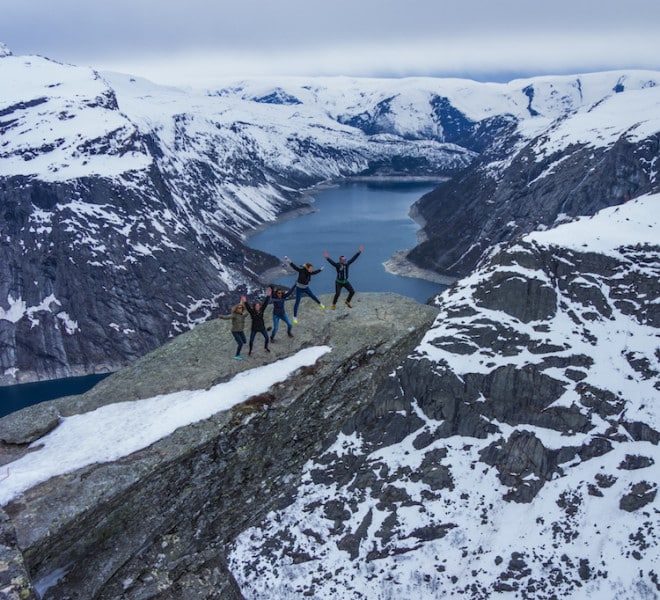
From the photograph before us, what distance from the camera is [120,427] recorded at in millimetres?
22188

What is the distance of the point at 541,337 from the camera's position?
63125mm

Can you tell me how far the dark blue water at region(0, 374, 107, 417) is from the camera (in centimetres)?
11100

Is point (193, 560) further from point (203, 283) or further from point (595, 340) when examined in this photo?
point (203, 283)

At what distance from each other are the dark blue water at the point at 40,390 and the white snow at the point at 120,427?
321 ft

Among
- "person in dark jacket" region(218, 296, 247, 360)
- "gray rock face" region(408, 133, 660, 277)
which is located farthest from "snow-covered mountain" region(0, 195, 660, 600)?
"gray rock face" region(408, 133, 660, 277)

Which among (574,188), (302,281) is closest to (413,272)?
(574,188)

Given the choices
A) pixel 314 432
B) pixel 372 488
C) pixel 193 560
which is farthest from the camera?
pixel 372 488

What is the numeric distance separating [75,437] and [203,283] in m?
153

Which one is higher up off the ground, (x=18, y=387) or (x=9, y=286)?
(x=9, y=286)

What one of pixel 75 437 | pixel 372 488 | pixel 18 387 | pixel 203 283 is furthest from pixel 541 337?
pixel 203 283

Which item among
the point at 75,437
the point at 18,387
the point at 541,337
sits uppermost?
the point at 75,437

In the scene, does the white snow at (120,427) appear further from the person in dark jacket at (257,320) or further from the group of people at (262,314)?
the group of people at (262,314)

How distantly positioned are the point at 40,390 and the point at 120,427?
11328 centimetres

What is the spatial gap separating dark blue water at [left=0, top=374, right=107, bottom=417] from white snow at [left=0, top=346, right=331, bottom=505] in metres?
97.8
